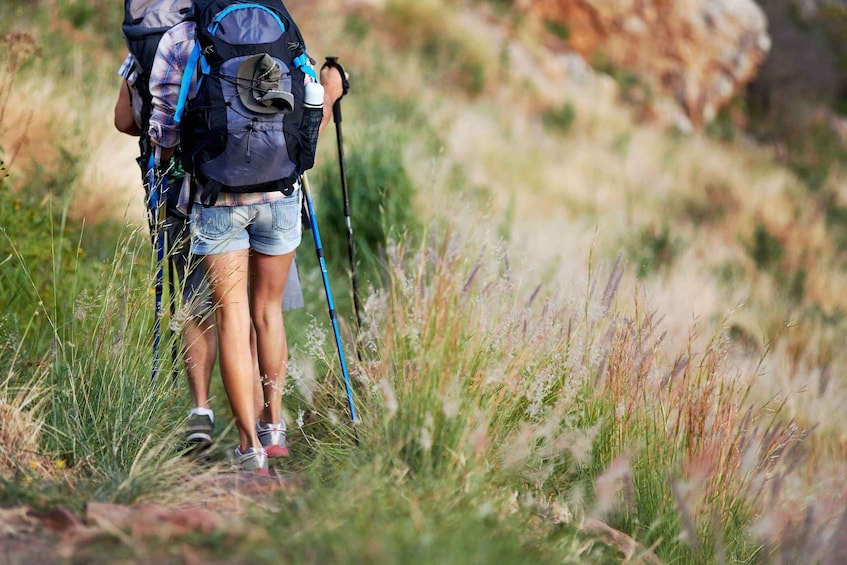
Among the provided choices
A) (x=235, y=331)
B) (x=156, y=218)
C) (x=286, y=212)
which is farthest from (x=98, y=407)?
(x=286, y=212)

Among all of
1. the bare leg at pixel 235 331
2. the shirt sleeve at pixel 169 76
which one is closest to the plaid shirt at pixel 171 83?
the shirt sleeve at pixel 169 76

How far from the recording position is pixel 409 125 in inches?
434

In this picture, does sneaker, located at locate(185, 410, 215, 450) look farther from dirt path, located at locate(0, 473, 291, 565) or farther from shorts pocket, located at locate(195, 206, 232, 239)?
dirt path, located at locate(0, 473, 291, 565)

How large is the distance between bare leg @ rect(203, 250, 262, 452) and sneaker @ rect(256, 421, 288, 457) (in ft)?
0.63

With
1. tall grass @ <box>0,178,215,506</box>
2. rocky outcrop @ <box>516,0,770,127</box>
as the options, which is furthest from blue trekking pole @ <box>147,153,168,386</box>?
rocky outcrop @ <box>516,0,770,127</box>

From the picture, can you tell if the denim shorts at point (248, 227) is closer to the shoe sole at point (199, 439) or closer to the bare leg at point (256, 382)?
the bare leg at point (256, 382)

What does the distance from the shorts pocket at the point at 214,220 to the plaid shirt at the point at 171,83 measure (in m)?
0.03

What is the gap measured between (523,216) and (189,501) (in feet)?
27.7

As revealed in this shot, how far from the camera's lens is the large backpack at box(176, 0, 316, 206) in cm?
348

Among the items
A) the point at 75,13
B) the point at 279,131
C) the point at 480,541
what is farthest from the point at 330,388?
the point at 75,13

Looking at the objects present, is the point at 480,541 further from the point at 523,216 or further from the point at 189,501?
the point at 523,216

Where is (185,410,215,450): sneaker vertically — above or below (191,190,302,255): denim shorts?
below

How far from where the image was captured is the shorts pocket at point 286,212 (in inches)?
149

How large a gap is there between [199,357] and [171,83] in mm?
A: 1106
